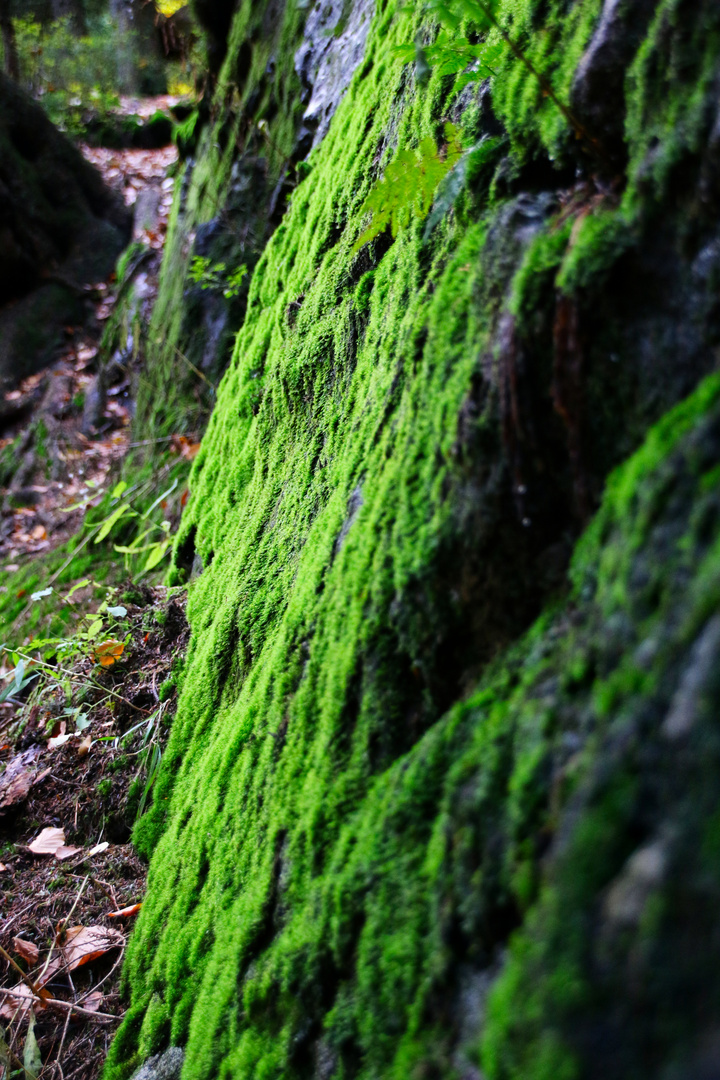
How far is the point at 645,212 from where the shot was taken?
1084 millimetres

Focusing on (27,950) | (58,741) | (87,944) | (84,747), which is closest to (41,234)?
(58,741)

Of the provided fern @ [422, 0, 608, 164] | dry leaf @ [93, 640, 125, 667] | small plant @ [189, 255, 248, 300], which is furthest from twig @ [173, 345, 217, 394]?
fern @ [422, 0, 608, 164]

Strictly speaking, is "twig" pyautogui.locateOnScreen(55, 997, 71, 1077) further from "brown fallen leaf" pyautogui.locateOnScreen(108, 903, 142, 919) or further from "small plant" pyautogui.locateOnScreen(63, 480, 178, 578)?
"small plant" pyautogui.locateOnScreen(63, 480, 178, 578)

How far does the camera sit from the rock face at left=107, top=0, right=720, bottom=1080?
0.71 metres

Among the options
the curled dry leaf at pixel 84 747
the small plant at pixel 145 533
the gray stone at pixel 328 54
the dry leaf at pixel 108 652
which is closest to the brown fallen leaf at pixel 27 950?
the curled dry leaf at pixel 84 747

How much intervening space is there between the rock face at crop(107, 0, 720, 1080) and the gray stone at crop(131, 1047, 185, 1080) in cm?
4

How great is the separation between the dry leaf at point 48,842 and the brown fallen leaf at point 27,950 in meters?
0.40

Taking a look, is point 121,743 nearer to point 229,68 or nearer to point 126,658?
point 126,658

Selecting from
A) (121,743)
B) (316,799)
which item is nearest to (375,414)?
(316,799)

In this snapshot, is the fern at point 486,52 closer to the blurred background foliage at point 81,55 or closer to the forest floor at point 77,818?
the forest floor at point 77,818

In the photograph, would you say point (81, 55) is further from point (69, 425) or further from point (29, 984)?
point (29, 984)

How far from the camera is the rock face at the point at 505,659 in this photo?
0.71m

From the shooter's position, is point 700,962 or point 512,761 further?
point 512,761

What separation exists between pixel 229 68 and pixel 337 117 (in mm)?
4699
